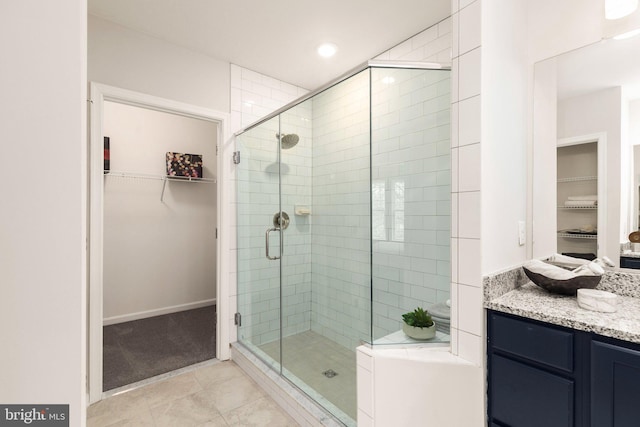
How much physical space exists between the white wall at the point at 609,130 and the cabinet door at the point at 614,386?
A: 2.08ft

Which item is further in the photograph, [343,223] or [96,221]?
[343,223]

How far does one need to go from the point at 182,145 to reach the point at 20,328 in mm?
3625

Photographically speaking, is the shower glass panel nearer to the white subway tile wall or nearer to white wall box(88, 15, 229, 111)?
white wall box(88, 15, 229, 111)

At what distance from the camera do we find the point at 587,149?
140 centimetres

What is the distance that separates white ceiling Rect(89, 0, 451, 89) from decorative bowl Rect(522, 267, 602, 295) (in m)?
1.77

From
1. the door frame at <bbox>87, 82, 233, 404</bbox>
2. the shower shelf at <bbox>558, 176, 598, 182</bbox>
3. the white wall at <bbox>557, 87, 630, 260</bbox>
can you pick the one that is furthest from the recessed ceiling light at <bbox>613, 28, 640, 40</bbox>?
the door frame at <bbox>87, 82, 233, 404</bbox>

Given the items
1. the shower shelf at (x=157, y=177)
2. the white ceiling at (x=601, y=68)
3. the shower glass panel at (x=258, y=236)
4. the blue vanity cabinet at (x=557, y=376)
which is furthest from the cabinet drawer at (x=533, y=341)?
the shower shelf at (x=157, y=177)

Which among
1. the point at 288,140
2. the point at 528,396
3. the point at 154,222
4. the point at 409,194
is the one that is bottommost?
the point at 528,396

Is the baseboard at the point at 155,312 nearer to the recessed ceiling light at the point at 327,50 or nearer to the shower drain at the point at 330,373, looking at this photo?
the shower drain at the point at 330,373

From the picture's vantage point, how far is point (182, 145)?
3.86m

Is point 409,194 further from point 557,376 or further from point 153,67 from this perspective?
point 153,67

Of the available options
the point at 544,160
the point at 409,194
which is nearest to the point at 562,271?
the point at 544,160

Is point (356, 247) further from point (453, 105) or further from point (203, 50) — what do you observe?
point (203, 50)

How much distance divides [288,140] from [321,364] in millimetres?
1820
